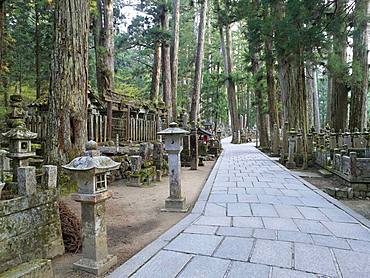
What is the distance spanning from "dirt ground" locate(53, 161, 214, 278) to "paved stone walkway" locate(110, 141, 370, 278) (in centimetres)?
26

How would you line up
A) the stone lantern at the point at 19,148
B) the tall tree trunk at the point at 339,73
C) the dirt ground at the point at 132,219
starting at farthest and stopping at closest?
the tall tree trunk at the point at 339,73, the stone lantern at the point at 19,148, the dirt ground at the point at 132,219

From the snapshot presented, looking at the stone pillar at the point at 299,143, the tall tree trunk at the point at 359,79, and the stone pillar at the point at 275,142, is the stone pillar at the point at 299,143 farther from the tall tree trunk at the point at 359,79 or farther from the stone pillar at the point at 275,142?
the stone pillar at the point at 275,142

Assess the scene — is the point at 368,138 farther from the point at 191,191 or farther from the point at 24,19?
the point at 24,19

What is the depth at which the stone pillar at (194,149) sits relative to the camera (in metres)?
12.0

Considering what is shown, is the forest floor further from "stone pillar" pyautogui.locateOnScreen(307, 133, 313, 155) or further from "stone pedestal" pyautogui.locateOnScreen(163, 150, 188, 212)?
"stone pedestal" pyautogui.locateOnScreen(163, 150, 188, 212)

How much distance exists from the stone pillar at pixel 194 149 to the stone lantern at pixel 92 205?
8.93 meters

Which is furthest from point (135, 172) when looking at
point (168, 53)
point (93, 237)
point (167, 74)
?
point (168, 53)

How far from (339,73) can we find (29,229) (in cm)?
1133

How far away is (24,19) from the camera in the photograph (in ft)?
52.9

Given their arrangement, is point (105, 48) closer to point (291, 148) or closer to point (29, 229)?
point (291, 148)

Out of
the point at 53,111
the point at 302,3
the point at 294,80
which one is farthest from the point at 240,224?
the point at 294,80

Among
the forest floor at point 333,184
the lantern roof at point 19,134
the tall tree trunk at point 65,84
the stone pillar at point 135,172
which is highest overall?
the tall tree trunk at point 65,84

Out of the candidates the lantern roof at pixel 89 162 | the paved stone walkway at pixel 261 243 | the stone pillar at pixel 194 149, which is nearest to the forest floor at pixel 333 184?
the paved stone walkway at pixel 261 243

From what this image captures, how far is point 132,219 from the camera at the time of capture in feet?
16.5
